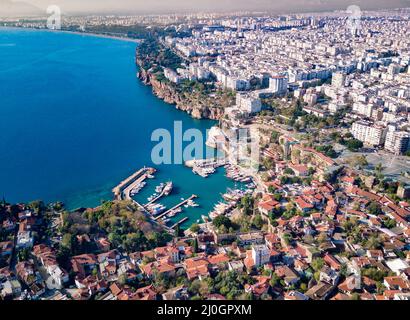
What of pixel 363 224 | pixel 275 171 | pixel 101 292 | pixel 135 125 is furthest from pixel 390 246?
pixel 135 125

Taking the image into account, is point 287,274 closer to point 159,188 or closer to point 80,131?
point 159,188

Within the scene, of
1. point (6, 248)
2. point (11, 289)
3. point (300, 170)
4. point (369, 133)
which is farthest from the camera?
point (369, 133)

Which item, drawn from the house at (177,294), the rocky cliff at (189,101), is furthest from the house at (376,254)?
the rocky cliff at (189,101)

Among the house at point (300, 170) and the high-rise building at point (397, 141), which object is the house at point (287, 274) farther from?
the high-rise building at point (397, 141)

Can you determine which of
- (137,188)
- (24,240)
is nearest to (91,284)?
(24,240)

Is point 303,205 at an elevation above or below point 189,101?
below

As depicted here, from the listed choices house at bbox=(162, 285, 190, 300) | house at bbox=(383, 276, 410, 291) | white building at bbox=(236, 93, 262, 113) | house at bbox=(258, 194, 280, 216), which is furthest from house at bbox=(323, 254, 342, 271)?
white building at bbox=(236, 93, 262, 113)
